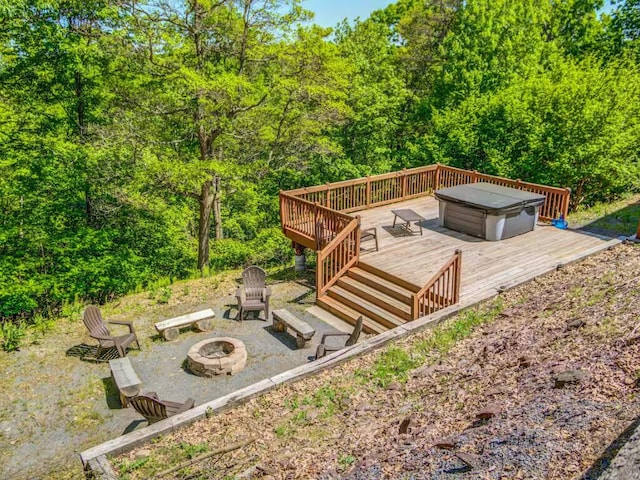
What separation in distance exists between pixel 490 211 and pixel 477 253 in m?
1.16

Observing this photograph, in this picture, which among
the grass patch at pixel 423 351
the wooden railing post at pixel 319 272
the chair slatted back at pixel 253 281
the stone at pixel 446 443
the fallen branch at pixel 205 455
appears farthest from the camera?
the chair slatted back at pixel 253 281

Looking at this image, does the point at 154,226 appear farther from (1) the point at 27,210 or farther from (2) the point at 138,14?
(2) the point at 138,14

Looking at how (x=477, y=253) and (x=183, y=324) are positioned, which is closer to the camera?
(x=183, y=324)

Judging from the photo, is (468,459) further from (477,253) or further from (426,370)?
(477,253)

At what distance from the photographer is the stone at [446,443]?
4344 mm

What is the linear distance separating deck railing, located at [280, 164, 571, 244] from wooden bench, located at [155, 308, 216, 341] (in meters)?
3.60

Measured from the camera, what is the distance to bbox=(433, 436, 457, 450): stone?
434 cm

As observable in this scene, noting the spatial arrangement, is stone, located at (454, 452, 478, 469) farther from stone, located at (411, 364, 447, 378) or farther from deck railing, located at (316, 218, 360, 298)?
deck railing, located at (316, 218, 360, 298)

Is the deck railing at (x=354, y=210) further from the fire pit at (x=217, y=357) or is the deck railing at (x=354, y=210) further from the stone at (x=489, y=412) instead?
the stone at (x=489, y=412)

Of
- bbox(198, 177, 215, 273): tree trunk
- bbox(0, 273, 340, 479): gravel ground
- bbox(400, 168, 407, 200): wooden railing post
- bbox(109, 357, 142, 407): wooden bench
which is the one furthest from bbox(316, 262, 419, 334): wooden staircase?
bbox(198, 177, 215, 273): tree trunk

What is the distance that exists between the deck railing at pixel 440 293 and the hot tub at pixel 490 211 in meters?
3.27

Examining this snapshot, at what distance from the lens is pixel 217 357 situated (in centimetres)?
833

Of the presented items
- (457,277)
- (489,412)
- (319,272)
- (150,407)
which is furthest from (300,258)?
(489,412)

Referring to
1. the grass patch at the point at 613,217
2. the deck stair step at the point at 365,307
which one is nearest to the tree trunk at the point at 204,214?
the deck stair step at the point at 365,307
